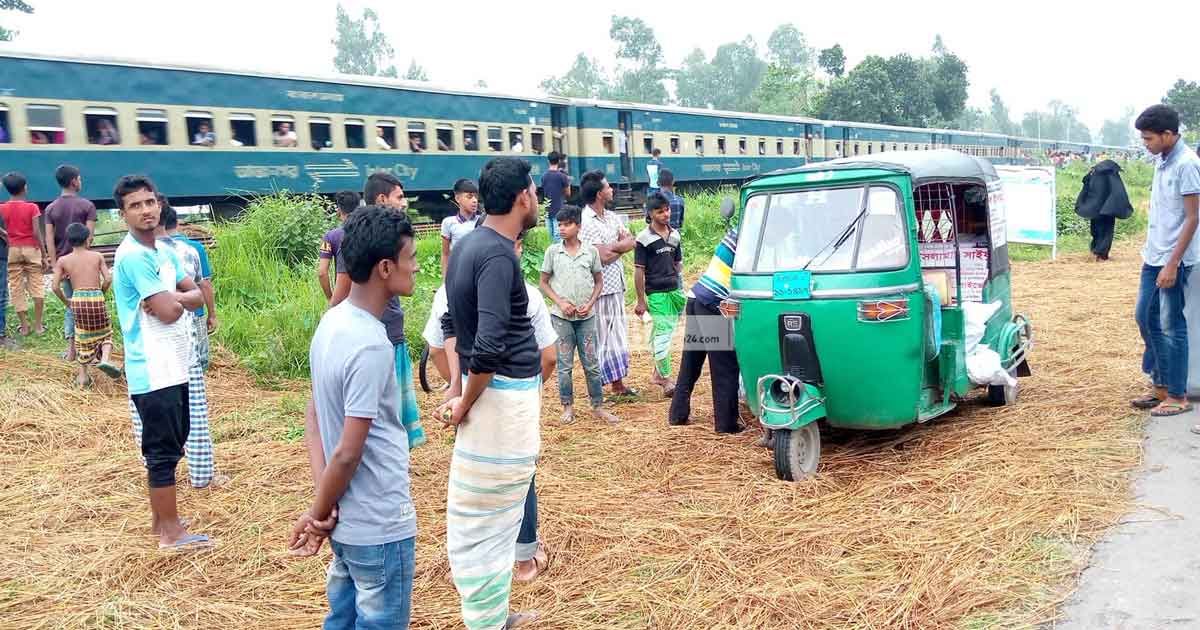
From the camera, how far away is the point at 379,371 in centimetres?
232

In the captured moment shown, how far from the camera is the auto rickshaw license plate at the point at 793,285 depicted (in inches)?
188

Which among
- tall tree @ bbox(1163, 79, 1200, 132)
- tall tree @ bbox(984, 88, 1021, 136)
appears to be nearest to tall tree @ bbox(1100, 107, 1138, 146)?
tall tree @ bbox(984, 88, 1021, 136)

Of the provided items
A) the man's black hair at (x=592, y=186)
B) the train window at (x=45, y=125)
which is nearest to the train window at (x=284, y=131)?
the train window at (x=45, y=125)

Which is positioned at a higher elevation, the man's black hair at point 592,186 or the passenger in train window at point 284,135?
the passenger in train window at point 284,135

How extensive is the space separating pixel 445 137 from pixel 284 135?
3.89 m

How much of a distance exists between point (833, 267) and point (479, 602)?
9.48 ft

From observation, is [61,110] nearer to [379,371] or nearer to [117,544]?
[117,544]

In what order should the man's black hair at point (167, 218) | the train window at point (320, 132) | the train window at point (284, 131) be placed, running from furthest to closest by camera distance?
the train window at point (320, 132) → the train window at point (284, 131) → the man's black hair at point (167, 218)

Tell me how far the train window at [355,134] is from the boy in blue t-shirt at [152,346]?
42.9 feet

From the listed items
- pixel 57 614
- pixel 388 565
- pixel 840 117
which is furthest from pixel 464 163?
pixel 840 117

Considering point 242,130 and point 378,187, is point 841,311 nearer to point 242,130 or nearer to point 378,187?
point 378,187

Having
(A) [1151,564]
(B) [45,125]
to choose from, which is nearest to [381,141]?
(B) [45,125]

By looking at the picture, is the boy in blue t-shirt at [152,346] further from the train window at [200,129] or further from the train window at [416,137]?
the train window at [416,137]

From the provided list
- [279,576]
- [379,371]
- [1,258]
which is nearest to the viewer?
[379,371]
